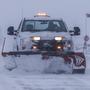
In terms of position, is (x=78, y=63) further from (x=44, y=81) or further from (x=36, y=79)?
(x=44, y=81)

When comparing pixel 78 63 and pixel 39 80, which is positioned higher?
pixel 78 63

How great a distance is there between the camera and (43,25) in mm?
16266

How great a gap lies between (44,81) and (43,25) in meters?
3.68

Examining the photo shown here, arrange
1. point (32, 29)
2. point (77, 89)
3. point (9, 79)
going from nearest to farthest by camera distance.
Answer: point (77, 89)
point (9, 79)
point (32, 29)

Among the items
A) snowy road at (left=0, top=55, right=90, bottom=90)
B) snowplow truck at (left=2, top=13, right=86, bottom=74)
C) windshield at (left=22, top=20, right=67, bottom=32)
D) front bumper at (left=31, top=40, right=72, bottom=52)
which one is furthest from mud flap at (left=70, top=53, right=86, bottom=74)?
windshield at (left=22, top=20, right=67, bottom=32)

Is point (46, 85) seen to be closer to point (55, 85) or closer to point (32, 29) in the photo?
point (55, 85)

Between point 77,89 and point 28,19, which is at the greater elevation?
point 28,19

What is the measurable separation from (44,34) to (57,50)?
0.55 metres

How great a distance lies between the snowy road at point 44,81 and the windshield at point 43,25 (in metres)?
1.64

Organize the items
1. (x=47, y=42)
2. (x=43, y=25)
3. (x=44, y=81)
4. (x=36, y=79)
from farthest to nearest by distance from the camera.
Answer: (x=43, y=25) < (x=47, y=42) < (x=36, y=79) < (x=44, y=81)

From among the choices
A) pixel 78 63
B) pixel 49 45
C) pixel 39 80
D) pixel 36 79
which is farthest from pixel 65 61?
pixel 39 80

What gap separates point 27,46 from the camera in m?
15.2

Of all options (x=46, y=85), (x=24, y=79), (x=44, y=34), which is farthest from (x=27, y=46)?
(x=46, y=85)

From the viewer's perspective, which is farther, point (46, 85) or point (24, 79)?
point (24, 79)
